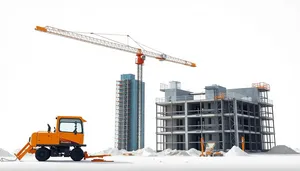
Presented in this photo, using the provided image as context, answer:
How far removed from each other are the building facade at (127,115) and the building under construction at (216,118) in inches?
569

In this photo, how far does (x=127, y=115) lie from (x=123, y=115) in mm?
1013

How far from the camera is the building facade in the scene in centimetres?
8125

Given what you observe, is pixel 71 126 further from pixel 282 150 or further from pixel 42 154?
pixel 282 150

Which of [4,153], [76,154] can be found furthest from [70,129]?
[4,153]

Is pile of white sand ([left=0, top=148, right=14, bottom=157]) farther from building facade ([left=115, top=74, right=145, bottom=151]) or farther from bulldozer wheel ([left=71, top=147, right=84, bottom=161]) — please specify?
building facade ([left=115, top=74, right=145, bottom=151])

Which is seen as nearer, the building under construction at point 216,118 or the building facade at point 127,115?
the building under construction at point 216,118

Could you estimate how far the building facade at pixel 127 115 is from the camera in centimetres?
8125

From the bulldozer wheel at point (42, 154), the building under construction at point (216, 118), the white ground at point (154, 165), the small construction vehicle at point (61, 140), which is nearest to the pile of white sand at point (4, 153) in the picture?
the white ground at point (154, 165)

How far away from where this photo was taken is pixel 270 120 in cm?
7288

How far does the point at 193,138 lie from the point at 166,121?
6307mm

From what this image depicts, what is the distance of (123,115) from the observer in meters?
82.5

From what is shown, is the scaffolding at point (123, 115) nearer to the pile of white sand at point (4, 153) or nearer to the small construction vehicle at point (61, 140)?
the pile of white sand at point (4, 153)

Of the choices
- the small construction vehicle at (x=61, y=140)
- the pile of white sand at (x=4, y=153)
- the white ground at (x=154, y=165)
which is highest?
the small construction vehicle at (x=61, y=140)

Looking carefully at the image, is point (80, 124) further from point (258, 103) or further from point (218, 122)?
point (258, 103)
